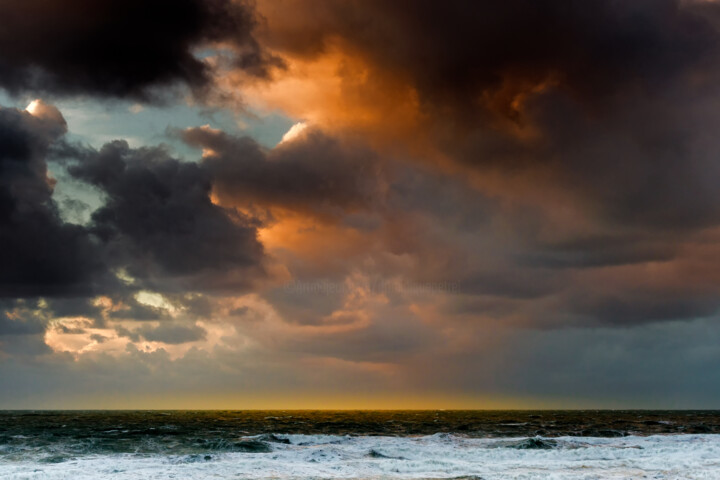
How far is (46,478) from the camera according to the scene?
29406 millimetres

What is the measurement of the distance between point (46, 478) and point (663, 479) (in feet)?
103

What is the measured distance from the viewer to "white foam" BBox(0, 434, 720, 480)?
101 feet

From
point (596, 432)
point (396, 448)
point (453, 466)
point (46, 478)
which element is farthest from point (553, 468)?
point (596, 432)

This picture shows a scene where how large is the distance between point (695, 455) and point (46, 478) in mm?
38954

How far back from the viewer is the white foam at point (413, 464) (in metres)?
30.8

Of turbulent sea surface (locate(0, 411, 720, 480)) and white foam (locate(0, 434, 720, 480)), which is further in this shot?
turbulent sea surface (locate(0, 411, 720, 480))

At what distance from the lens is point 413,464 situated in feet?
115

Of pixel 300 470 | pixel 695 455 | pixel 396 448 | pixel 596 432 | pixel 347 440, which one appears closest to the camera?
pixel 300 470

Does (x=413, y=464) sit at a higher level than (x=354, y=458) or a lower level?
higher

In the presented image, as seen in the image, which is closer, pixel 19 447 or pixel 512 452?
pixel 512 452

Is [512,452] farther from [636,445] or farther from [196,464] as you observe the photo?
[196,464]

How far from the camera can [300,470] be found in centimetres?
3300

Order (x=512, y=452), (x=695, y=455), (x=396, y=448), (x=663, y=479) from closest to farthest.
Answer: (x=663, y=479), (x=695, y=455), (x=512, y=452), (x=396, y=448)

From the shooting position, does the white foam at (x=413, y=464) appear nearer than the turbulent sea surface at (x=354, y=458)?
Yes
